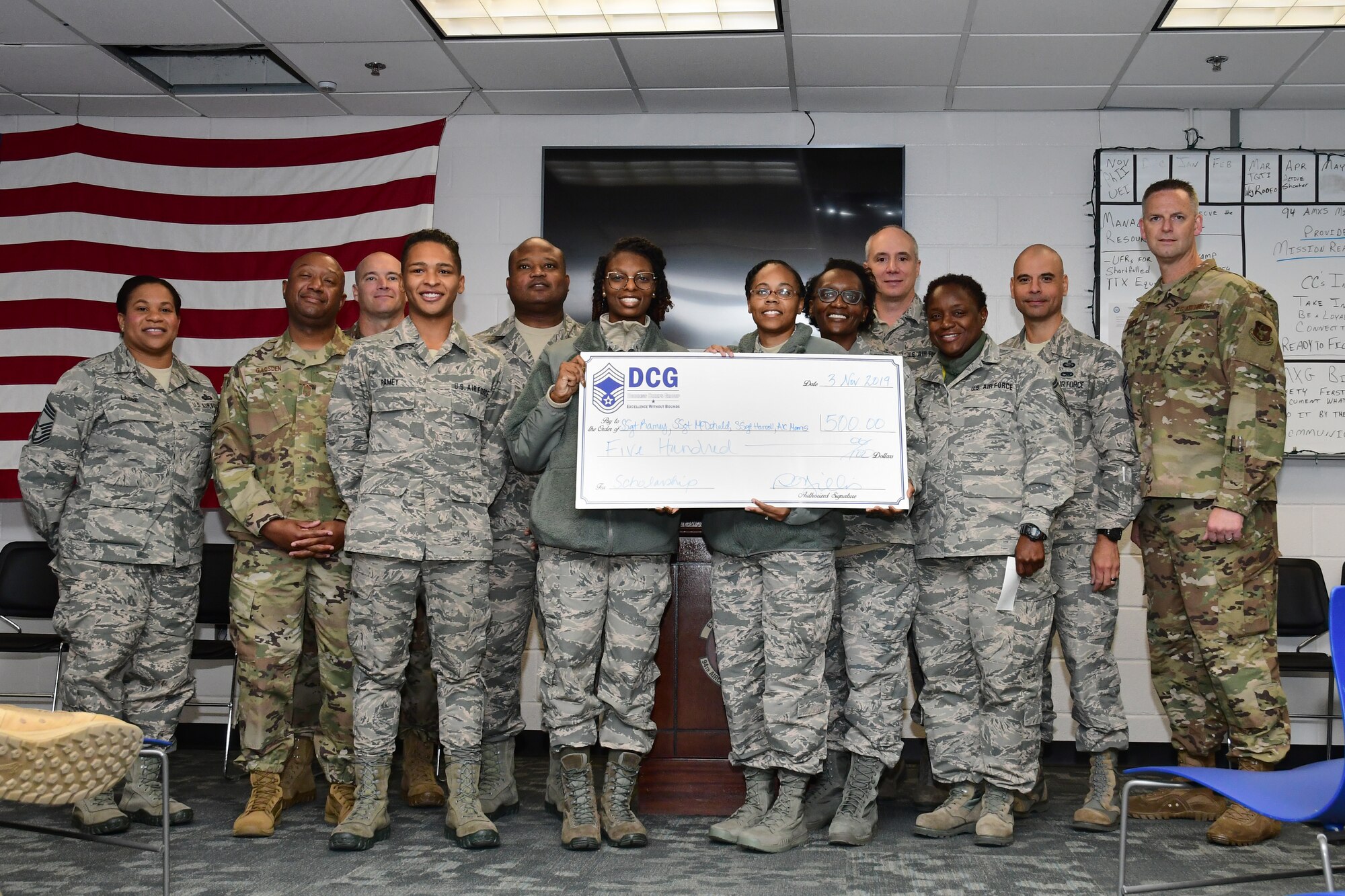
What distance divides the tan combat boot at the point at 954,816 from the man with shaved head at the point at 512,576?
47.8 inches

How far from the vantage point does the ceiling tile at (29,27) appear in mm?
4402

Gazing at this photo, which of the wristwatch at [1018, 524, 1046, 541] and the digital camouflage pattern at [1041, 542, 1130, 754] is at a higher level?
the wristwatch at [1018, 524, 1046, 541]

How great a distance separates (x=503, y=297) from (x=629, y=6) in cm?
165

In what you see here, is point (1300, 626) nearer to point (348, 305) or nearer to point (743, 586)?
point (743, 586)

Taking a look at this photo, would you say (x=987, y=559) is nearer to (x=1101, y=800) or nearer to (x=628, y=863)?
(x=1101, y=800)

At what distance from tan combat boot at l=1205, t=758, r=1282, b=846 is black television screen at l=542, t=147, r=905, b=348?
3.01 metres

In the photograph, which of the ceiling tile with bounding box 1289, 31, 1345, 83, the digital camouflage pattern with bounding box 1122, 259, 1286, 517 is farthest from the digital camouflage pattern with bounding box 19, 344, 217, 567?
the ceiling tile with bounding box 1289, 31, 1345, 83

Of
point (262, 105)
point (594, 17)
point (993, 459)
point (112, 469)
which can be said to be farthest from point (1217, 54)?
point (112, 469)

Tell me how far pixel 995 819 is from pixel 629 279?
202 cm

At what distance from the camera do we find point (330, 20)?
4504 millimetres

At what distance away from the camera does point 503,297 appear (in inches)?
217

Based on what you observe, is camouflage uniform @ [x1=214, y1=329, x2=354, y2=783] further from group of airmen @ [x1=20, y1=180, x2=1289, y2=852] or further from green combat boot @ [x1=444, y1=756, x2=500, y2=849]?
green combat boot @ [x1=444, y1=756, x2=500, y2=849]

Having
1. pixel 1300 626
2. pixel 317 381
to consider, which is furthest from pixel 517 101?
pixel 1300 626

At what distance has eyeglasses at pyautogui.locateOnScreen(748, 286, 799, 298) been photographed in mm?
3344
